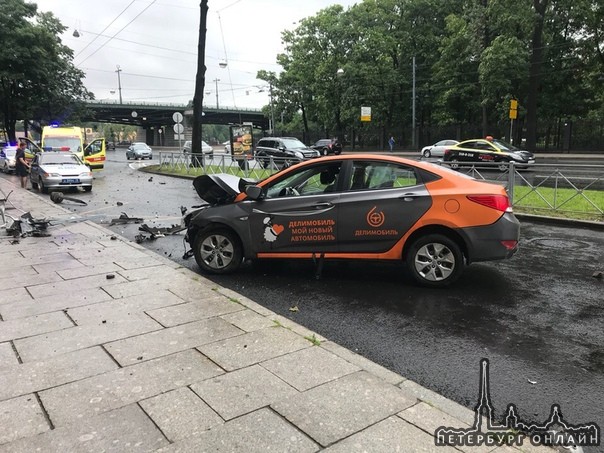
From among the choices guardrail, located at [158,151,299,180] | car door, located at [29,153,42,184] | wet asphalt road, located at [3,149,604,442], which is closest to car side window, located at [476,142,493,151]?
guardrail, located at [158,151,299,180]

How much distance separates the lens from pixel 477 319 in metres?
4.89

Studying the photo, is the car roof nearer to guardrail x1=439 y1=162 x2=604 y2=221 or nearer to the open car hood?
the open car hood

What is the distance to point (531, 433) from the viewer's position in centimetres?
300

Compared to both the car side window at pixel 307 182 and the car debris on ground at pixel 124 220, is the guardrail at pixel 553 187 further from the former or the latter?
the car debris on ground at pixel 124 220

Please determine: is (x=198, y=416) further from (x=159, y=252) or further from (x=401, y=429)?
(x=159, y=252)

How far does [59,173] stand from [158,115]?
93.4 m

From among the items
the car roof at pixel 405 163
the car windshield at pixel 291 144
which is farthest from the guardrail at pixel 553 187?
the car windshield at pixel 291 144

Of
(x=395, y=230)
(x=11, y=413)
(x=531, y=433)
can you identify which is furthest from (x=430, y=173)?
(x=11, y=413)

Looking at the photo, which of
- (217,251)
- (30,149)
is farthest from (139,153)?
(217,251)

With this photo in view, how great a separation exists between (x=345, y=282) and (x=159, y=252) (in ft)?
11.6

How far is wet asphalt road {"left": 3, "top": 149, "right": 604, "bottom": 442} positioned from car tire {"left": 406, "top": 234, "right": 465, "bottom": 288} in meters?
0.14

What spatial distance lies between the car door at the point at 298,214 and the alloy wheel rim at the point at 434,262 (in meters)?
1.06

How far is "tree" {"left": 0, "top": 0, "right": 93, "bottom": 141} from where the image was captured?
3656 cm

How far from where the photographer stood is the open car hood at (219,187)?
6609 mm
